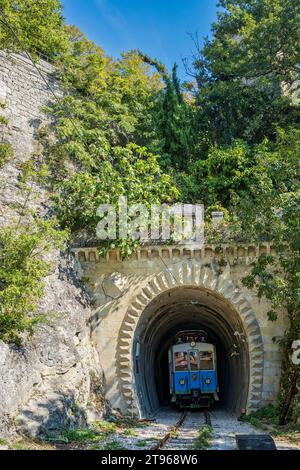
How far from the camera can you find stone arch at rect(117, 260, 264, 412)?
58.0 feet

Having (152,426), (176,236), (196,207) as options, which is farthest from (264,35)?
(152,426)

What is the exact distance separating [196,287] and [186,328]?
1196 centimetres

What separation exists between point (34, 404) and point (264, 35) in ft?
70.6

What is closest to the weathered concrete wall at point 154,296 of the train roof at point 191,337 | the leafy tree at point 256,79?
the train roof at point 191,337

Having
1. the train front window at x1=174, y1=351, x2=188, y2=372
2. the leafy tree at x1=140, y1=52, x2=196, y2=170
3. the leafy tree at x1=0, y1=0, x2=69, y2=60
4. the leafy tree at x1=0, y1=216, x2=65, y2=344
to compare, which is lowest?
the train front window at x1=174, y1=351, x2=188, y2=372

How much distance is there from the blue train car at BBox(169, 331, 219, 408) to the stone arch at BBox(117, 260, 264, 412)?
23.6 ft

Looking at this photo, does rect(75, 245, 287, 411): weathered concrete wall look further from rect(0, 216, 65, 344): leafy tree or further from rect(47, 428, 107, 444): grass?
rect(47, 428, 107, 444): grass

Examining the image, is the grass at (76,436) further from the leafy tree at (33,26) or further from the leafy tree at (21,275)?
the leafy tree at (33,26)

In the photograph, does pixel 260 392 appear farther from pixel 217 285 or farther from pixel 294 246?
pixel 294 246

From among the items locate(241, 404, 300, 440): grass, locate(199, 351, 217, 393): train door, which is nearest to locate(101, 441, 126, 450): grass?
locate(241, 404, 300, 440): grass

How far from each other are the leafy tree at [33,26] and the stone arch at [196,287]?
539 inches

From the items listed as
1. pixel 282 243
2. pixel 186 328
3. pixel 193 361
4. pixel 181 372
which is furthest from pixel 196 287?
pixel 186 328

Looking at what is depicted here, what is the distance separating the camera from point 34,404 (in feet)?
43.9

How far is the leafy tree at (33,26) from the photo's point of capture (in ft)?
74.2
